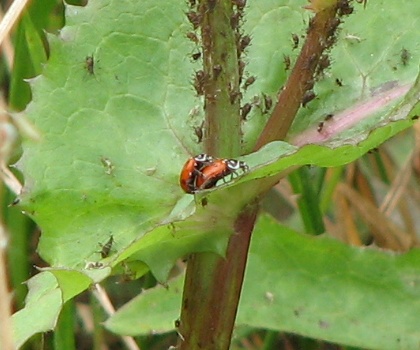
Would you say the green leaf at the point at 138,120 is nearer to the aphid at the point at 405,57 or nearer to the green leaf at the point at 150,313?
the aphid at the point at 405,57

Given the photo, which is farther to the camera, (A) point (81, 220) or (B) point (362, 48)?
(B) point (362, 48)

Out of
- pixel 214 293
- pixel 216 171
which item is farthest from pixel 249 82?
pixel 214 293

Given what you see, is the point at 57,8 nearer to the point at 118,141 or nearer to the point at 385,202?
the point at 118,141

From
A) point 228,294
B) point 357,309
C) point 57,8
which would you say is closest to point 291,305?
point 357,309

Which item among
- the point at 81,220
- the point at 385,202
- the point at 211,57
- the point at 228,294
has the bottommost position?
the point at 385,202

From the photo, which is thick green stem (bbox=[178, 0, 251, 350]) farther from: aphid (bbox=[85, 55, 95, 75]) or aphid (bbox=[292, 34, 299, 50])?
aphid (bbox=[85, 55, 95, 75])

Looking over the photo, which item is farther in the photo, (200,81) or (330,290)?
(330,290)

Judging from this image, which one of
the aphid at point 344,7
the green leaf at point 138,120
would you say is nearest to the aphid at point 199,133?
the green leaf at point 138,120

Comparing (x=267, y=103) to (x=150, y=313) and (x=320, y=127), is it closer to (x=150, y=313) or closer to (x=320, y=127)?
(x=320, y=127)
